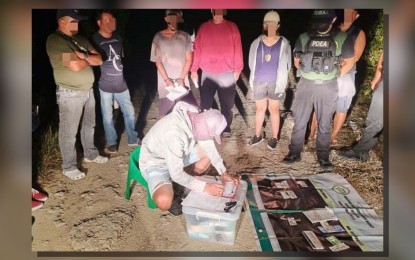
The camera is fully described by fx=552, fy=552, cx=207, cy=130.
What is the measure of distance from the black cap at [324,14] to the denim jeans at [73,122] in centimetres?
142

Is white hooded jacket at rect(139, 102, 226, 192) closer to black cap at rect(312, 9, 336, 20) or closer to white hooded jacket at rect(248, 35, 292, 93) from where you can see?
white hooded jacket at rect(248, 35, 292, 93)

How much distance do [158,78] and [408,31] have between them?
1.51 metres

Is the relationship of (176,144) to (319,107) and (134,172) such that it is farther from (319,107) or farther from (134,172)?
(319,107)

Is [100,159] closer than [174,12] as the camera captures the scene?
No

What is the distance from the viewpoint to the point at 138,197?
333 cm

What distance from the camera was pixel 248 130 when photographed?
333 centimetres

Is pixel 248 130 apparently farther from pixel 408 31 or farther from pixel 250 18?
pixel 408 31

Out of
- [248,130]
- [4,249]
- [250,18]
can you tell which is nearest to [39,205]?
[4,249]

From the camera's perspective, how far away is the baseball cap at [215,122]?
3309 millimetres

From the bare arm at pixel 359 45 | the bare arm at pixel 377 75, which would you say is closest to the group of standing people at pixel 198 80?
the bare arm at pixel 359 45

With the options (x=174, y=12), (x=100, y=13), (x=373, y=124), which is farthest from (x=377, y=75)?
(x=100, y=13)

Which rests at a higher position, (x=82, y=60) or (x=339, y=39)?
(x=339, y=39)

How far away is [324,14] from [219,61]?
680 mm

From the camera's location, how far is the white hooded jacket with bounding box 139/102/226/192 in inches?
130
